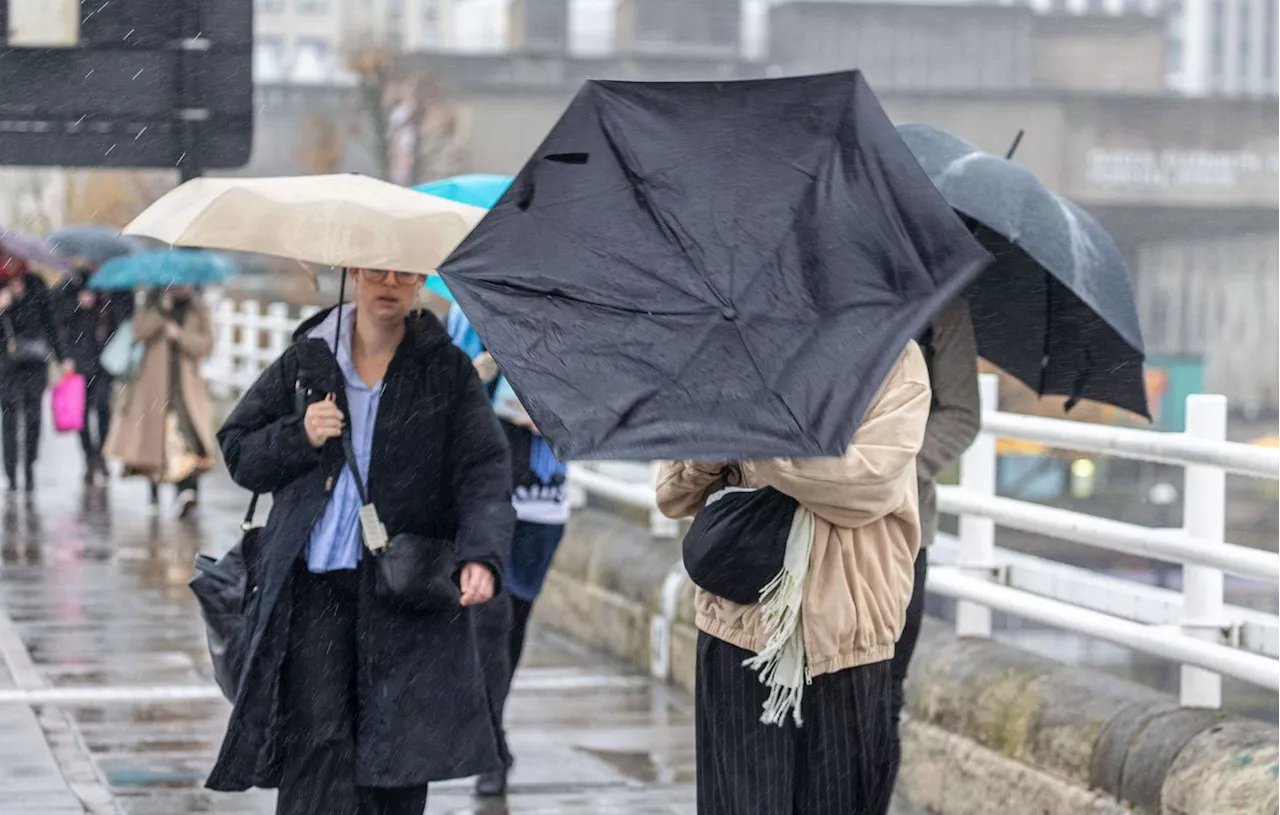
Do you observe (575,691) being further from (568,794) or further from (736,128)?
(736,128)

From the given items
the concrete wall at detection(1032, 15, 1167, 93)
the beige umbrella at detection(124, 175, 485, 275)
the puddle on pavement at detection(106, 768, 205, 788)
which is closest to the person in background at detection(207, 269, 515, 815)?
the beige umbrella at detection(124, 175, 485, 275)

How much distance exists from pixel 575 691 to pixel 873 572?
185 inches

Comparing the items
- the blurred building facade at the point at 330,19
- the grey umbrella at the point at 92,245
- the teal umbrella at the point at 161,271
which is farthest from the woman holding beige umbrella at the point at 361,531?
the blurred building facade at the point at 330,19

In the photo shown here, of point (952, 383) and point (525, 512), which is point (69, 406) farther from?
point (952, 383)

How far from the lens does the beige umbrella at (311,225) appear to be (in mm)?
5164

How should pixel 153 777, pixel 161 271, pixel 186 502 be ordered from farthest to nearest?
pixel 161 271
pixel 186 502
pixel 153 777

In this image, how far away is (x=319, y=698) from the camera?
5.12 meters

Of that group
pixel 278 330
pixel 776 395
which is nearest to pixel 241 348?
pixel 278 330

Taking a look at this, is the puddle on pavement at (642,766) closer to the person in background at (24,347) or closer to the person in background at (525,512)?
the person in background at (525,512)

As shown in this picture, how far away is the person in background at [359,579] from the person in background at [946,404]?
104cm

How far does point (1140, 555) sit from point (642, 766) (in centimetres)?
224

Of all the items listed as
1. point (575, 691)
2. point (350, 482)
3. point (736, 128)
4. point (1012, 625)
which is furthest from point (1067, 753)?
point (1012, 625)

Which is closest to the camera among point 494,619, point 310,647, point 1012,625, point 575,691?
point 310,647

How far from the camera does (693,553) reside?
4.35 metres
